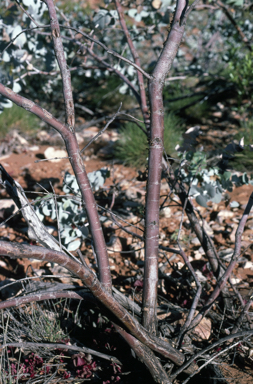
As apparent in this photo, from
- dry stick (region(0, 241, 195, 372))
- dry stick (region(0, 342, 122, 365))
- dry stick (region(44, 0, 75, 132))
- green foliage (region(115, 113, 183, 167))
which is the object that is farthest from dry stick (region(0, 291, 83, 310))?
green foliage (region(115, 113, 183, 167))

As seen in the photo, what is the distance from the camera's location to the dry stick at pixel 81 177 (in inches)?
44.1

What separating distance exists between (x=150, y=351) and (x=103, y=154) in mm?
2586

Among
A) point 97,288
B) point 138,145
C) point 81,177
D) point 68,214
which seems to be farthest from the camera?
point 138,145

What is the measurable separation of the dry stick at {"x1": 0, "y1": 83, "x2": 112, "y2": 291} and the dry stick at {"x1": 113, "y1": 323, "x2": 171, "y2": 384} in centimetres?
18

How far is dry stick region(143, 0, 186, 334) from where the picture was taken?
49.9 inches

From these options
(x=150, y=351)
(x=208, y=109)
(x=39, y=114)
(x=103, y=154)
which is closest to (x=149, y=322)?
(x=150, y=351)

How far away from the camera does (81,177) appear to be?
1240 millimetres

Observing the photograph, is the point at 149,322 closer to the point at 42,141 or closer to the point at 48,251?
the point at 48,251

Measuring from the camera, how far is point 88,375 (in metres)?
1.49

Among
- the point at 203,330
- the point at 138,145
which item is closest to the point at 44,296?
the point at 203,330

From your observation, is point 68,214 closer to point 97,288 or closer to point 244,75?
point 97,288

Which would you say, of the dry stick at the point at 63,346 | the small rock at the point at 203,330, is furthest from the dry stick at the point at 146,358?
the small rock at the point at 203,330

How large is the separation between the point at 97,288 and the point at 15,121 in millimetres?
3224

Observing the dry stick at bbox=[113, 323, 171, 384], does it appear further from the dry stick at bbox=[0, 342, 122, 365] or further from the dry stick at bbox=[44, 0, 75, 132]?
the dry stick at bbox=[44, 0, 75, 132]
